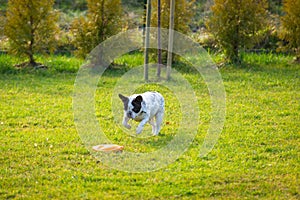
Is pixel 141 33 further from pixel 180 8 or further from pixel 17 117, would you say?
pixel 17 117

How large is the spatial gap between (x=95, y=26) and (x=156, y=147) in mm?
6928

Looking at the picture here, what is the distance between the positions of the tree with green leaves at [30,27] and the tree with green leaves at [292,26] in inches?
232

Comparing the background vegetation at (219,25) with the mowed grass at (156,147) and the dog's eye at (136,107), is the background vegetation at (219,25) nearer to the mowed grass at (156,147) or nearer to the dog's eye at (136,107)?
the mowed grass at (156,147)

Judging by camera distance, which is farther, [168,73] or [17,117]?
[168,73]

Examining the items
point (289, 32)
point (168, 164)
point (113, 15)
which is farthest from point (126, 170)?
point (289, 32)

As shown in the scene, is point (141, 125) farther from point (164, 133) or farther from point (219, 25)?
point (219, 25)

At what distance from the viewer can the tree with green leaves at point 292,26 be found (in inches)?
575

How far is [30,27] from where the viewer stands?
14.1 m

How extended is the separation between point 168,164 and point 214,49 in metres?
8.92

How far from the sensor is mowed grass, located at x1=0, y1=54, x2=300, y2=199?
6547 mm

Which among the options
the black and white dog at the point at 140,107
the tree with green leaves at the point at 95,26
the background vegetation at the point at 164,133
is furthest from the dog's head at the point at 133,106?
the tree with green leaves at the point at 95,26

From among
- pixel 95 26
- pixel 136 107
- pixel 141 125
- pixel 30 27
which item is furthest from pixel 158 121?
pixel 30 27

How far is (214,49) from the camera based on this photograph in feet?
52.2

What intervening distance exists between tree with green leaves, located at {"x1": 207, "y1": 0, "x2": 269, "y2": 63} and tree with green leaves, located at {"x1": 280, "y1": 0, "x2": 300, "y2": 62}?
0.58m
